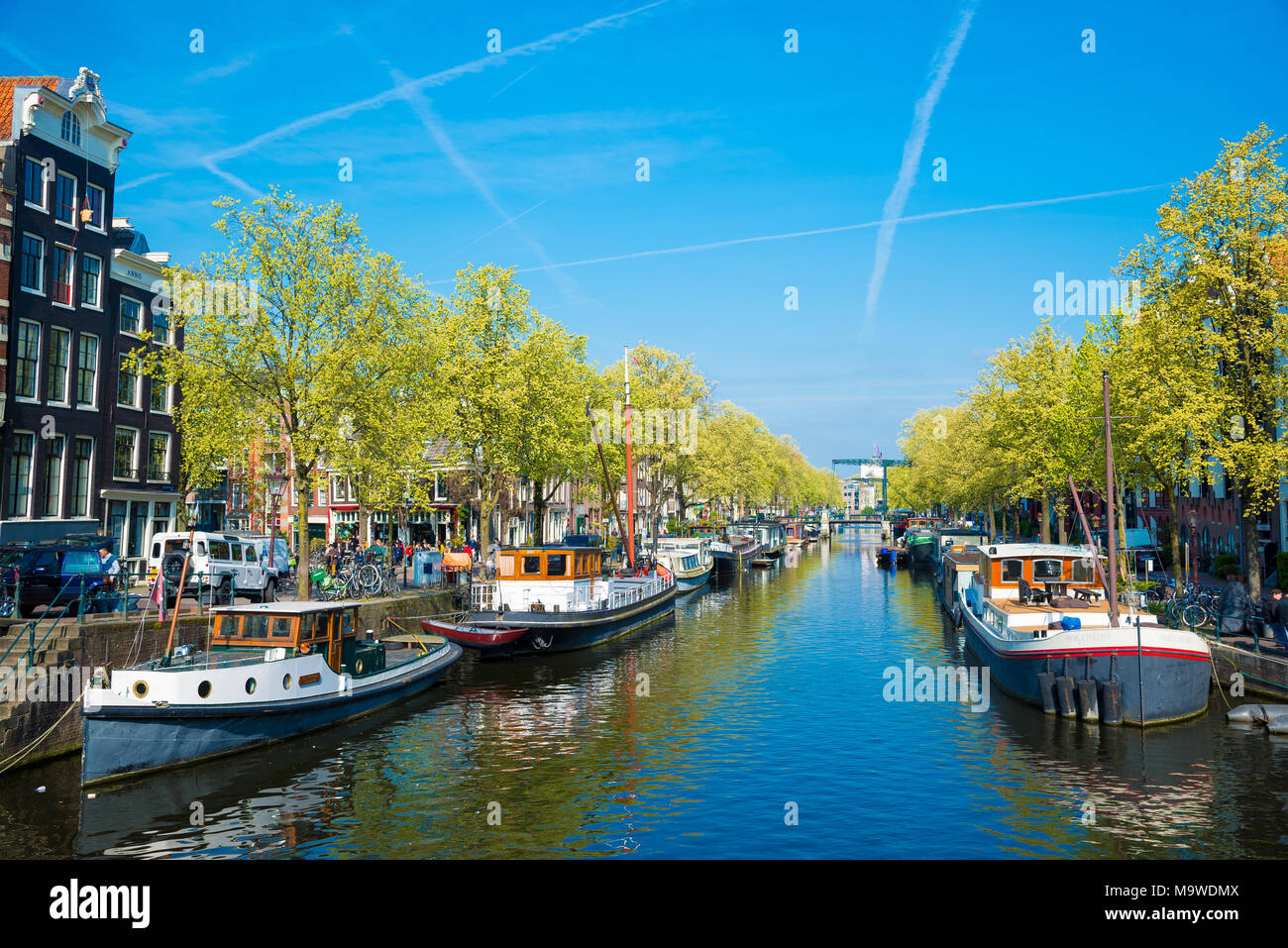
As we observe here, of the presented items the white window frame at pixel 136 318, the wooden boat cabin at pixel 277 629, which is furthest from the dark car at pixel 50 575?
the white window frame at pixel 136 318

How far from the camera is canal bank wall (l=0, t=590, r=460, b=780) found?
20781mm

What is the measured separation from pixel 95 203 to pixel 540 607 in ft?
95.8

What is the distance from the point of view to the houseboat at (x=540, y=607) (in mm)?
35594

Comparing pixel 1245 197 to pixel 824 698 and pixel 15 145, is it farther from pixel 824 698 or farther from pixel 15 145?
pixel 15 145

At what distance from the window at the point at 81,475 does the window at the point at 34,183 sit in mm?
10817

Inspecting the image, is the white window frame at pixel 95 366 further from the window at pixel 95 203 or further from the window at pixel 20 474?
the window at pixel 95 203

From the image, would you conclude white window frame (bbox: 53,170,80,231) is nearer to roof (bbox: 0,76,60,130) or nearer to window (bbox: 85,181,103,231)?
window (bbox: 85,181,103,231)

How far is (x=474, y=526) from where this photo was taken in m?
79.6

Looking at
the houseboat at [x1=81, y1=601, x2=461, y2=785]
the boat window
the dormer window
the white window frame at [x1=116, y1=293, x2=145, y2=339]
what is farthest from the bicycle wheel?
the dormer window

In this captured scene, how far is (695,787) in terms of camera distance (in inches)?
787

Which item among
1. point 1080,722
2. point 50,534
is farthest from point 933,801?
point 50,534

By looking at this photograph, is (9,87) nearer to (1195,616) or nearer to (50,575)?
(50,575)

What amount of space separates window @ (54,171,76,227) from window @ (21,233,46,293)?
1804mm

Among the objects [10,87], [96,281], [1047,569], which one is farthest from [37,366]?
[1047,569]
